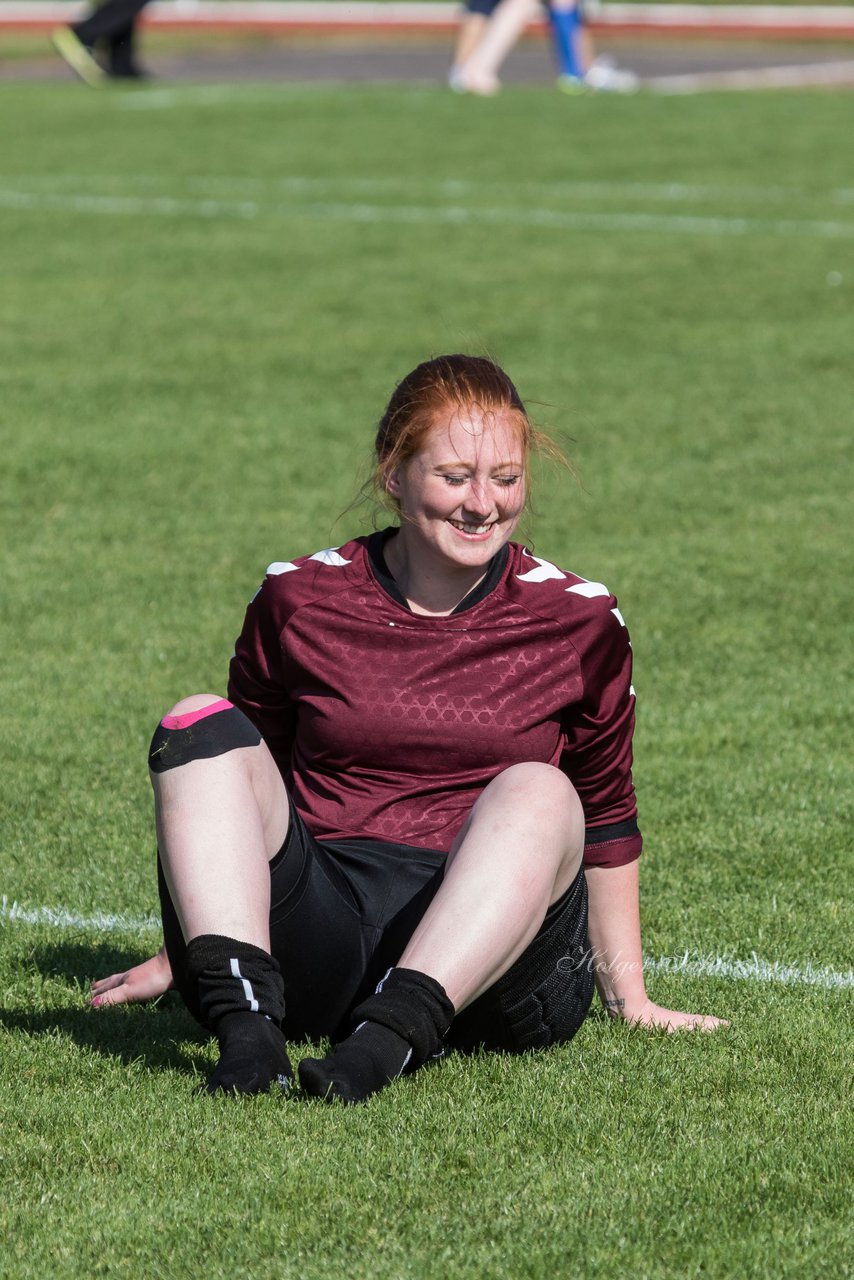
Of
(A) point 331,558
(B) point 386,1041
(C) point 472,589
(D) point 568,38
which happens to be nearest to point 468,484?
(C) point 472,589

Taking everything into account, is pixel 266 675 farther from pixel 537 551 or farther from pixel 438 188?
pixel 438 188

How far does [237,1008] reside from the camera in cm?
346

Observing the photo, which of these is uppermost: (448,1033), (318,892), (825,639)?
(318,892)

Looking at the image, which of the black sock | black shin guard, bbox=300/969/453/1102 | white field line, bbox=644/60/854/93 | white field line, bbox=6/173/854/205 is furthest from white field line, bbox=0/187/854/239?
the black sock

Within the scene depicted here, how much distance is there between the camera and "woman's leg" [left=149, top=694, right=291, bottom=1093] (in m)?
3.45

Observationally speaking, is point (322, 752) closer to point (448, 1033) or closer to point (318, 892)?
point (318, 892)

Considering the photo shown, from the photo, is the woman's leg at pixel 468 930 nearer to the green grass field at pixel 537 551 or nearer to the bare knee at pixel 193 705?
the green grass field at pixel 537 551

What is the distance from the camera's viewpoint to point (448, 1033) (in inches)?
152

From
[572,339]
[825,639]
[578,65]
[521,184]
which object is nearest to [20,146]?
[521,184]

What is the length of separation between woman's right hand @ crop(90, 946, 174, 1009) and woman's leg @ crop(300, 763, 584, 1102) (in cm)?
61

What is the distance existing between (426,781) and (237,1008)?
0.66 m

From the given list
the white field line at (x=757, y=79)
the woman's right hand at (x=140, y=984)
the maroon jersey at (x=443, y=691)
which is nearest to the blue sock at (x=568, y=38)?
the white field line at (x=757, y=79)

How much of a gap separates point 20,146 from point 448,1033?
1556 cm

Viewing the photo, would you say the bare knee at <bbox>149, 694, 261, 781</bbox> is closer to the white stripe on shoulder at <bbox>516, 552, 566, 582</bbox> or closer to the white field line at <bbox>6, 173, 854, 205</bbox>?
the white stripe on shoulder at <bbox>516, 552, 566, 582</bbox>
